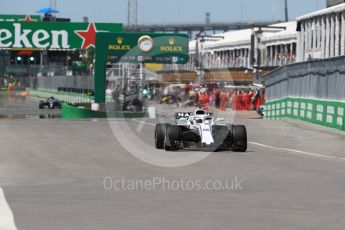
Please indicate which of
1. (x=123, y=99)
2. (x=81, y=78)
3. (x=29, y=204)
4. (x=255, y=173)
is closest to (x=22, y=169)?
(x=255, y=173)

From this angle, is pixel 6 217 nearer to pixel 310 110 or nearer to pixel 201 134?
pixel 201 134

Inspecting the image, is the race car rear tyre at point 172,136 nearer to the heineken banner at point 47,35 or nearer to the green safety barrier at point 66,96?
the heineken banner at point 47,35

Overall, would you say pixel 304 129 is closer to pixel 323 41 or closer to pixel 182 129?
pixel 182 129

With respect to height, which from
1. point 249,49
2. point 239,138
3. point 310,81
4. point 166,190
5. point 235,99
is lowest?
point 166,190

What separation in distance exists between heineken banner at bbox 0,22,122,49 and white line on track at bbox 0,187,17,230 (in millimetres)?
47014

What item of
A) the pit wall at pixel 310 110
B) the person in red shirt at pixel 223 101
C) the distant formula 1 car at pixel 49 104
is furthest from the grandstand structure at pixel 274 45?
the distant formula 1 car at pixel 49 104

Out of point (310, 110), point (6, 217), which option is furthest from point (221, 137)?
point (310, 110)

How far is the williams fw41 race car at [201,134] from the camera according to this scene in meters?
19.4

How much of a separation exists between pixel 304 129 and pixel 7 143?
12.8 meters

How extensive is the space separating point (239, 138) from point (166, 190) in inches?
292

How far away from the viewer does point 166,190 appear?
12531mm

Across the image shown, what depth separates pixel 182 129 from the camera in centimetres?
1980

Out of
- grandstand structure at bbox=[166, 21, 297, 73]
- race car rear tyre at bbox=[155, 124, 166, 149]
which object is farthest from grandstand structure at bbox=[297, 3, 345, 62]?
race car rear tyre at bbox=[155, 124, 166, 149]

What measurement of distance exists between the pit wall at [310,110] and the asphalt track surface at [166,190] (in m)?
8.06
